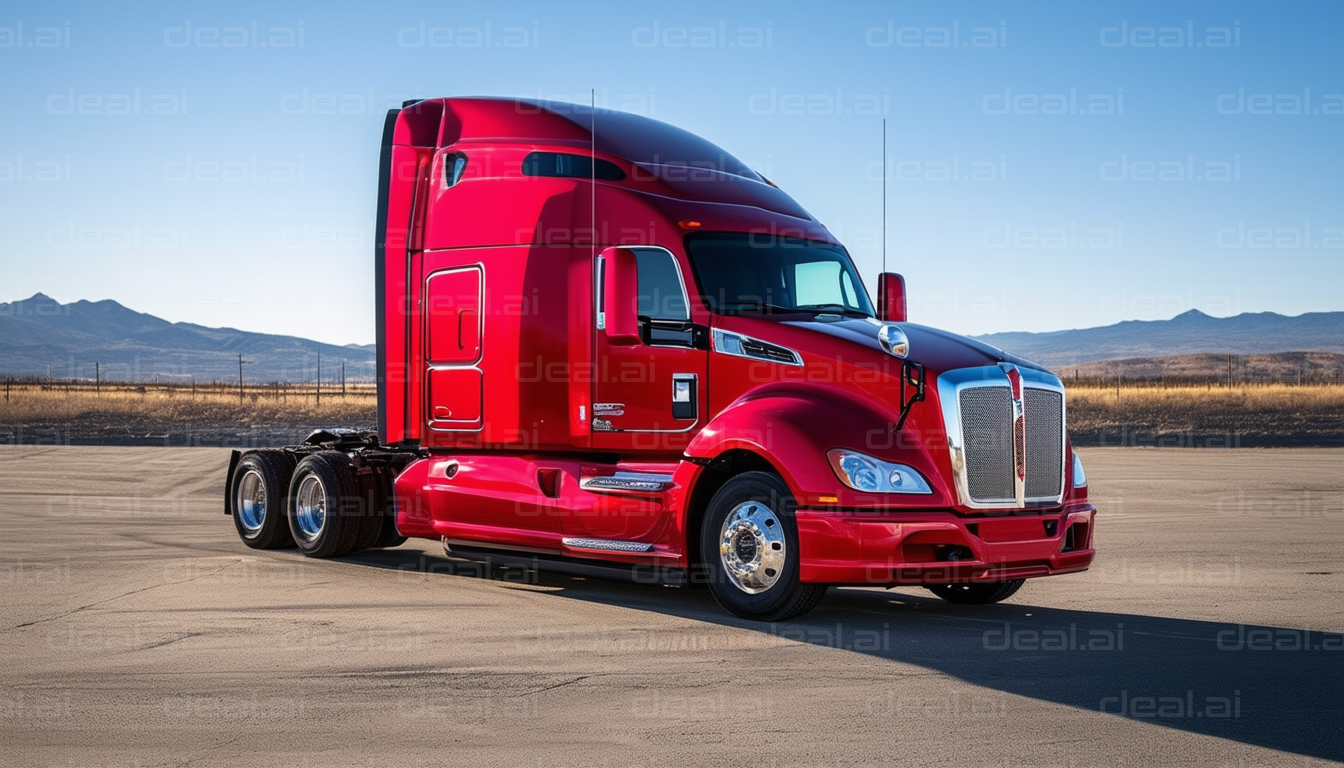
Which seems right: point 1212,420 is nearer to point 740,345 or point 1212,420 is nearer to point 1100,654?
point 740,345

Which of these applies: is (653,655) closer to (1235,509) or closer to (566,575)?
(566,575)

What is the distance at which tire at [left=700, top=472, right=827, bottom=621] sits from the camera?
32.3 feet

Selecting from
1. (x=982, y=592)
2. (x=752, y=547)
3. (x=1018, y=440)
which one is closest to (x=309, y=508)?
(x=752, y=547)

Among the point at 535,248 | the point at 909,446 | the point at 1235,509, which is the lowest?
the point at 1235,509

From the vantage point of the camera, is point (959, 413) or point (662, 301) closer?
point (959, 413)

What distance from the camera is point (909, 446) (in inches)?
384

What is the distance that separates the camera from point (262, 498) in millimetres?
15109

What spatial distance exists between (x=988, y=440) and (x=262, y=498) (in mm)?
8748

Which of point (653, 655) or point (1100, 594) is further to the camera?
point (1100, 594)

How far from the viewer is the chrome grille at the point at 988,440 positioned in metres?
9.83

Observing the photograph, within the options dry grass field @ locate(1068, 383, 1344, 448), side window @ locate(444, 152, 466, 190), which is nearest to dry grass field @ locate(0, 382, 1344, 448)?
dry grass field @ locate(1068, 383, 1344, 448)

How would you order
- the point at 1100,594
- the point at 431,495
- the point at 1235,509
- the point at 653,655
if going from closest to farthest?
the point at 653,655 → the point at 1100,594 → the point at 431,495 → the point at 1235,509

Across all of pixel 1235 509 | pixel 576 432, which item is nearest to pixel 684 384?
pixel 576 432

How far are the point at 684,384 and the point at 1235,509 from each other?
12271 mm
